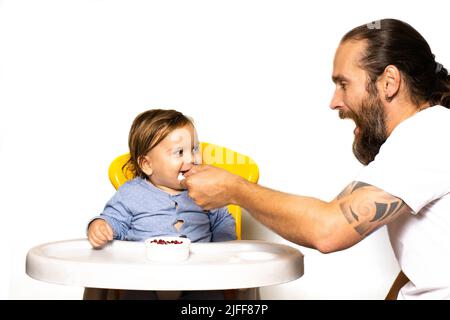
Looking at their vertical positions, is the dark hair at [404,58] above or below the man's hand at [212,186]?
above

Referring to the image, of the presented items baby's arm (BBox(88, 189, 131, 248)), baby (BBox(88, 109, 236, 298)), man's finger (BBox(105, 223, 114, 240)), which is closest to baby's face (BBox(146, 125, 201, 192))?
baby (BBox(88, 109, 236, 298))

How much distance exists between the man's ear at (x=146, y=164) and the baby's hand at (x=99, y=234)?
0.28m

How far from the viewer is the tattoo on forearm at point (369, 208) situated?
1.32 meters

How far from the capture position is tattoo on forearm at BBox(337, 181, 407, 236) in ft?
4.32

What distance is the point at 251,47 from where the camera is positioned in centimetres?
234

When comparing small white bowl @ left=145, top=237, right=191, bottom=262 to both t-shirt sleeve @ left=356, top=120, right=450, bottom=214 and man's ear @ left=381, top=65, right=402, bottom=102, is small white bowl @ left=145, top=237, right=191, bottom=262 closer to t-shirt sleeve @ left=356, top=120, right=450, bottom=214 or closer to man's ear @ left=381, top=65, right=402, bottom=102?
t-shirt sleeve @ left=356, top=120, right=450, bottom=214

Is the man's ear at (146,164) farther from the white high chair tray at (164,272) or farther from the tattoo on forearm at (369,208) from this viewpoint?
the tattoo on forearm at (369,208)

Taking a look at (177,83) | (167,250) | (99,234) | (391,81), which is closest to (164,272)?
(167,250)

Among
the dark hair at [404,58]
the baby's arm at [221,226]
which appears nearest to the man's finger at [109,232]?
the baby's arm at [221,226]

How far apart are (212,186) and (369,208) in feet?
1.15

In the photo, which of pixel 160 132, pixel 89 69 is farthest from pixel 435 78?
pixel 89 69

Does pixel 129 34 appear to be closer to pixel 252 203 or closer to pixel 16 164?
pixel 16 164

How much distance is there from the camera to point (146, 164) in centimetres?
187

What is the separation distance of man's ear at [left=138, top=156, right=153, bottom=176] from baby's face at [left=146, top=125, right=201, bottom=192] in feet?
0.06
